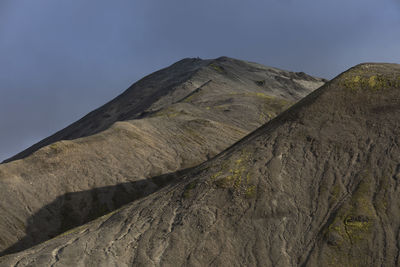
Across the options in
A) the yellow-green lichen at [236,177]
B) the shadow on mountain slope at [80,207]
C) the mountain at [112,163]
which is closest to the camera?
the yellow-green lichen at [236,177]

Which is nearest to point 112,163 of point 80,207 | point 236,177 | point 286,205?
point 80,207

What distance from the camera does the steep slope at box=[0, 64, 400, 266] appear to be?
3797 cm

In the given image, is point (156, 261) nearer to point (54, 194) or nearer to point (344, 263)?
point (344, 263)

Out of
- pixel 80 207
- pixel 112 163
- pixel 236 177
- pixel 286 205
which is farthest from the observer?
pixel 112 163

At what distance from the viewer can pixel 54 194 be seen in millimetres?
64500

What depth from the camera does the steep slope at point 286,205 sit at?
37969 millimetres

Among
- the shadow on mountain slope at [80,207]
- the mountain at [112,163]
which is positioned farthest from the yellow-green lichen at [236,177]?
the mountain at [112,163]

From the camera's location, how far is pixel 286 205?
1633 inches

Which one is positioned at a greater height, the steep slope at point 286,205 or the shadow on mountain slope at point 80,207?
the shadow on mountain slope at point 80,207

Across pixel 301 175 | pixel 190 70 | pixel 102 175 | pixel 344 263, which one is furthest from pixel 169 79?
pixel 344 263

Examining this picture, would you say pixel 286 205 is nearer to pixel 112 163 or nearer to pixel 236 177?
pixel 236 177

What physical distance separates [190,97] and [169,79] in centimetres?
3310

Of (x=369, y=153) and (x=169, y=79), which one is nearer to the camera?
(x=369, y=153)

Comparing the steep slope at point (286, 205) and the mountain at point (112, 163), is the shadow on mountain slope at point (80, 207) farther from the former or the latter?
the steep slope at point (286, 205)
